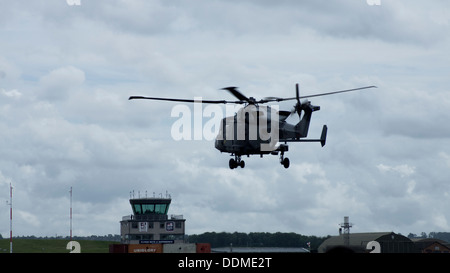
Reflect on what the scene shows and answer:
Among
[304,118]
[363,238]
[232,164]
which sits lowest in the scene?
[363,238]

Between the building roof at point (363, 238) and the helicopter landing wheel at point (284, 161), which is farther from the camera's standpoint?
the building roof at point (363, 238)

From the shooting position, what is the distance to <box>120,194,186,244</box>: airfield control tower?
154m

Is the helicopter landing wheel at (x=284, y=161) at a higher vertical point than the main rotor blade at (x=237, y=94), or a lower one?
lower

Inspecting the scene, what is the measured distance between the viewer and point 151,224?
156500 millimetres

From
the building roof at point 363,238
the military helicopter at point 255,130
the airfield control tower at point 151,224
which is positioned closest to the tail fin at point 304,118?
the military helicopter at point 255,130

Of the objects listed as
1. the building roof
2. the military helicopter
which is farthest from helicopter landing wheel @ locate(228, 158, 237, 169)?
the building roof

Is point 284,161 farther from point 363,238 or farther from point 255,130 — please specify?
point 363,238

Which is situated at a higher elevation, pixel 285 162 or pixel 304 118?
pixel 304 118

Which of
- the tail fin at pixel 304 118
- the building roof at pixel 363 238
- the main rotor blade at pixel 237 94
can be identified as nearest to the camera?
the main rotor blade at pixel 237 94

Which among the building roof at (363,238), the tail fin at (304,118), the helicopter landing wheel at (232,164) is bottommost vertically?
the building roof at (363,238)

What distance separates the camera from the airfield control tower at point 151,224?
15450cm

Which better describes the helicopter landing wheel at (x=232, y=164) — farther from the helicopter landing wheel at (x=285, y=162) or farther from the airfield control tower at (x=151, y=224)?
the airfield control tower at (x=151, y=224)

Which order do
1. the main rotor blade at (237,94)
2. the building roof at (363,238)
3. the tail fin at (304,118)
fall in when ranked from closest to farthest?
the main rotor blade at (237,94), the tail fin at (304,118), the building roof at (363,238)

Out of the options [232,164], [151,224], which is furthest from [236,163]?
[151,224]
